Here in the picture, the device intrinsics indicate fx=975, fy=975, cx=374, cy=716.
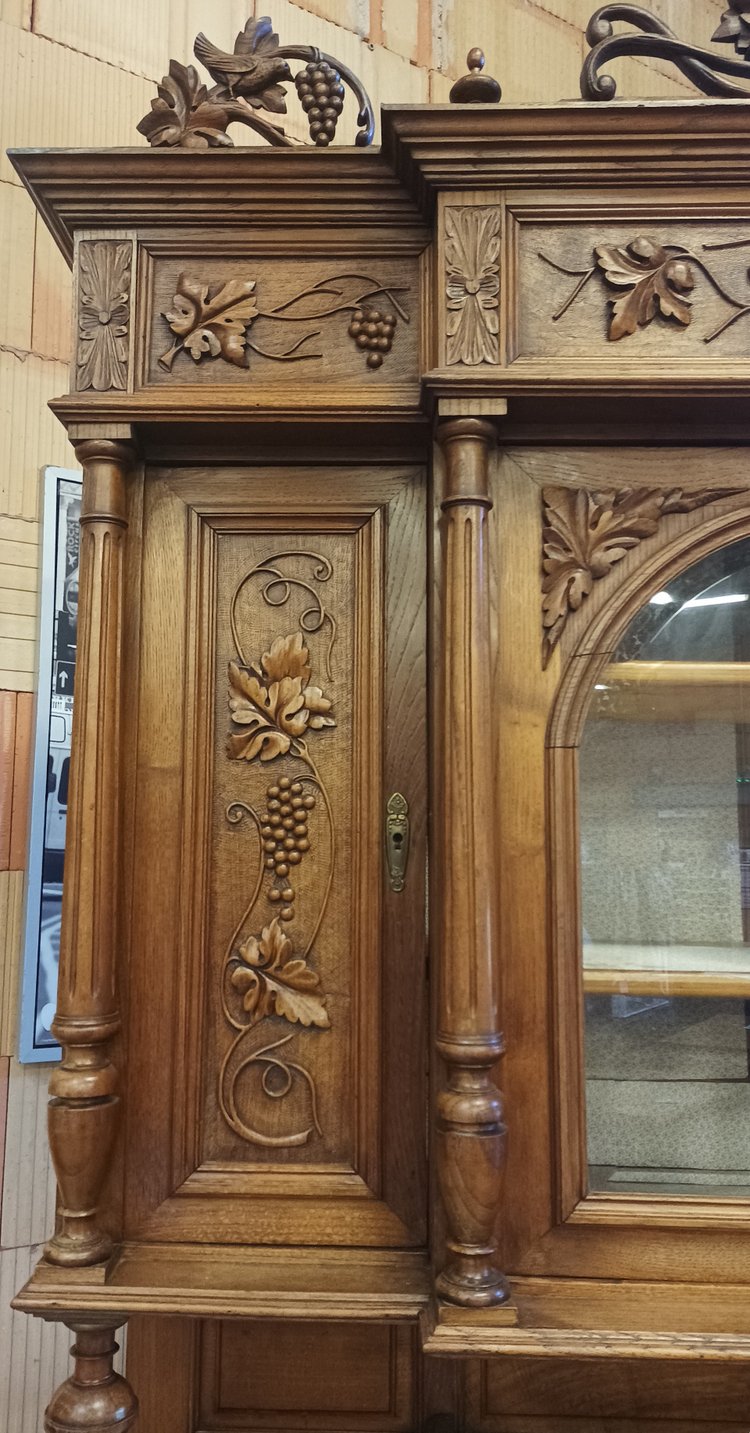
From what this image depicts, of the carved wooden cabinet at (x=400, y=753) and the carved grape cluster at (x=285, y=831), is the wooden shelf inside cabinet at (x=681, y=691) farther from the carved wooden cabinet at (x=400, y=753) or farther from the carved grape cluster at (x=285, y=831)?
the carved grape cluster at (x=285, y=831)

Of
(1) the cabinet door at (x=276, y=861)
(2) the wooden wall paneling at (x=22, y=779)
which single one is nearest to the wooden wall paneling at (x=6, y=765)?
(2) the wooden wall paneling at (x=22, y=779)

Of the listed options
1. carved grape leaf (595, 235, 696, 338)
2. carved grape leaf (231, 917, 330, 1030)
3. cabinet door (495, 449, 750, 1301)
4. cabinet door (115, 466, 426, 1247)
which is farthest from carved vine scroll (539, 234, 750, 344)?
carved grape leaf (231, 917, 330, 1030)

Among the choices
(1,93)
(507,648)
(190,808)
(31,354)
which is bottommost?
(190,808)

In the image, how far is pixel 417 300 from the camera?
0.82 metres

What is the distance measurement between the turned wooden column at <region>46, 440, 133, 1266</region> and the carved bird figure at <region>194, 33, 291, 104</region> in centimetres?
33

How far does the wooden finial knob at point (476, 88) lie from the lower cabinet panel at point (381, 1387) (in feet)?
3.45

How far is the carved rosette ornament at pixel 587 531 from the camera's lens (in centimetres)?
81

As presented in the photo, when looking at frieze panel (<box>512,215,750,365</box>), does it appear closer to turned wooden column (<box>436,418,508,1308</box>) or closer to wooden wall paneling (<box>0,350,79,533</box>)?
turned wooden column (<box>436,418,508,1308</box>)

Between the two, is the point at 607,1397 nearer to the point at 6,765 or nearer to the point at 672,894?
the point at 672,894

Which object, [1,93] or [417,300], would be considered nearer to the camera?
[417,300]

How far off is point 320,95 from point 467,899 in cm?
69

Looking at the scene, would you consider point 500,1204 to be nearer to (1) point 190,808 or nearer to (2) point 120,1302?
(2) point 120,1302

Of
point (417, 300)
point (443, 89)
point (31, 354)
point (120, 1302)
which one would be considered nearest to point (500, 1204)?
point (120, 1302)

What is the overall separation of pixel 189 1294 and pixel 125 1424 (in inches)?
4.9
